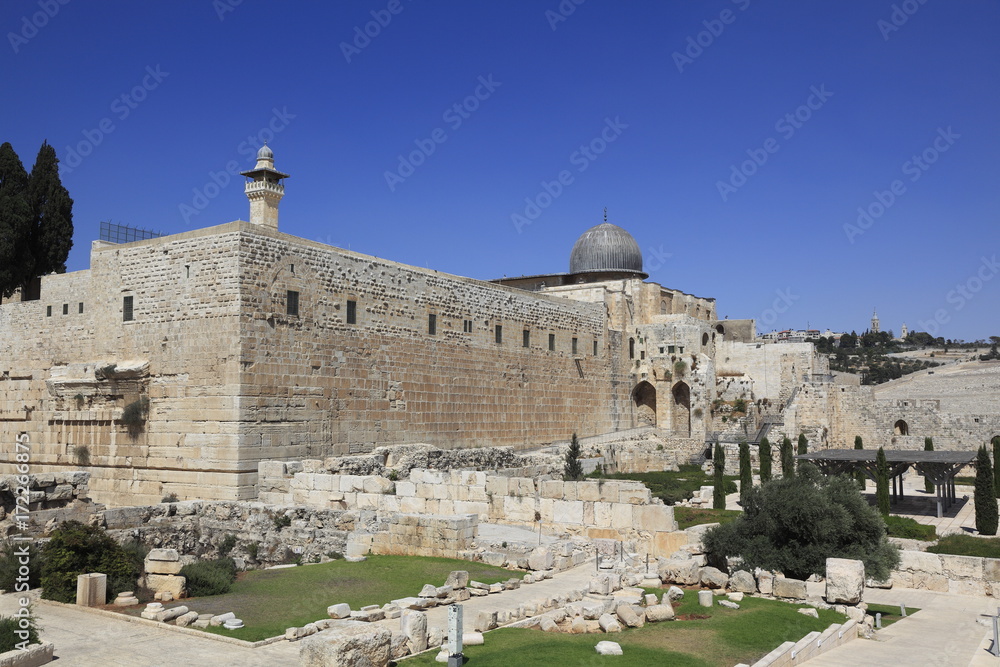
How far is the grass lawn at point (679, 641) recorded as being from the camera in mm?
7030

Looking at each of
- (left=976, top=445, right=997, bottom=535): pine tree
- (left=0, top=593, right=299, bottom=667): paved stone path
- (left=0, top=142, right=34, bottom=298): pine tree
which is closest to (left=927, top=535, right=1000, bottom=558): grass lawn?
(left=976, top=445, right=997, bottom=535): pine tree

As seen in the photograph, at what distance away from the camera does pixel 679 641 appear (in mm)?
7699

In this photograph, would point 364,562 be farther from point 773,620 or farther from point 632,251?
point 632,251

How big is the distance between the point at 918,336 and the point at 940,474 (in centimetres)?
10229

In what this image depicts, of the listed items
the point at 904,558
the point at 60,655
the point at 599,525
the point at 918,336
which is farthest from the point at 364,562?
the point at 918,336

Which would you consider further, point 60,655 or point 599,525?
point 599,525

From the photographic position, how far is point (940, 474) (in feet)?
67.1

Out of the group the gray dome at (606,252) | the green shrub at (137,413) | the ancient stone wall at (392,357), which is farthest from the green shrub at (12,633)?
the gray dome at (606,252)

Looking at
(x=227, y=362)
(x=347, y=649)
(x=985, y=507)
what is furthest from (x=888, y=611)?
(x=227, y=362)

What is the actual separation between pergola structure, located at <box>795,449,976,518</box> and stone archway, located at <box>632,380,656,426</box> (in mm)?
9708

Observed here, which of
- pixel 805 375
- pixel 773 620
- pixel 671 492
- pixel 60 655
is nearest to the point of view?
pixel 60 655

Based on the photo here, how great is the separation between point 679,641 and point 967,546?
1060cm

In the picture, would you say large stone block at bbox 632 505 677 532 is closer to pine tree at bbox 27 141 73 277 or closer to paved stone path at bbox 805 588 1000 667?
paved stone path at bbox 805 588 1000 667

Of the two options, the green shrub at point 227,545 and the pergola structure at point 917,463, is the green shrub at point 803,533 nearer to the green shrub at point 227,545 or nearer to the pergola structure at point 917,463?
the green shrub at point 227,545
